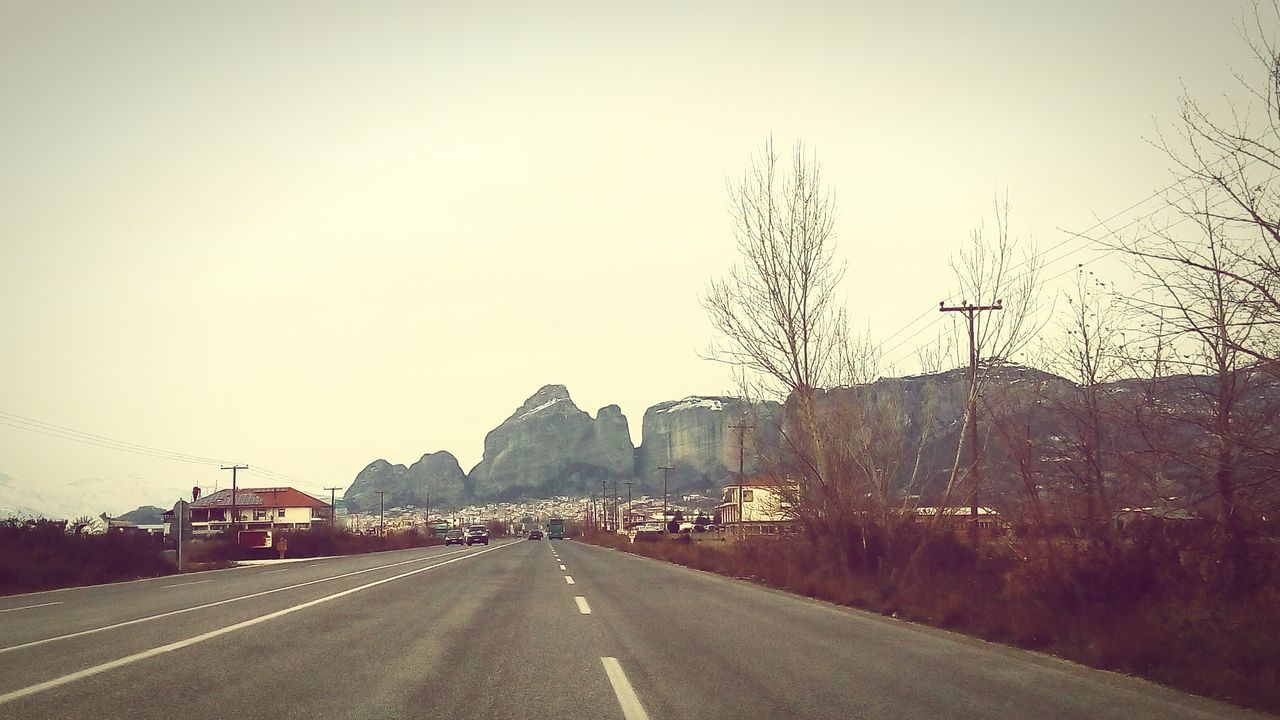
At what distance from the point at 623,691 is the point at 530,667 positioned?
5.24 ft

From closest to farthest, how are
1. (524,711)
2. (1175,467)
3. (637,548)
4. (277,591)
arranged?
(524,711), (1175,467), (277,591), (637,548)

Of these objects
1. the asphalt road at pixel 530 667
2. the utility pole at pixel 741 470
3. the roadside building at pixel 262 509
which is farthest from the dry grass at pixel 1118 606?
the roadside building at pixel 262 509

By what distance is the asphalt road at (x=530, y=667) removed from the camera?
6.78m

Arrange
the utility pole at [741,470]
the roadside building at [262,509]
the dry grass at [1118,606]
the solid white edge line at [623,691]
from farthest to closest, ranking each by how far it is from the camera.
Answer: the roadside building at [262,509]
the utility pole at [741,470]
the dry grass at [1118,606]
the solid white edge line at [623,691]

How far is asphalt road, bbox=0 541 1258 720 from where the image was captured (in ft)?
22.2

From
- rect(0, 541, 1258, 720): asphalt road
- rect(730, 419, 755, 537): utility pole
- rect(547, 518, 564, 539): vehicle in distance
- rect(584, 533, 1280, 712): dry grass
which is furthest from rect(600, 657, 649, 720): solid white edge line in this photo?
rect(547, 518, 564, 539): vehicle in distance

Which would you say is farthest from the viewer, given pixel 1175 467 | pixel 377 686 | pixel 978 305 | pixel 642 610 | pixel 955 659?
pixel 978 305

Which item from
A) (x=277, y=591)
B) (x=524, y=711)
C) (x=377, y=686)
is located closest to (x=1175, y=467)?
(x=524, y=711)

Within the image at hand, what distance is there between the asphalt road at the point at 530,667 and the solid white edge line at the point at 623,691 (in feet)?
0.11

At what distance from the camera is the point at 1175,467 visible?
11320 millimetres

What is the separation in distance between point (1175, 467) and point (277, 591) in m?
17.9

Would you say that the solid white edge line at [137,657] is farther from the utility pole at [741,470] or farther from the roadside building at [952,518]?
the utility pole at [741,470]

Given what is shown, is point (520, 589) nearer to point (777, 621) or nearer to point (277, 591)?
point (277, 591)

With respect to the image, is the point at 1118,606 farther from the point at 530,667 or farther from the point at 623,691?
the point at 530,667
